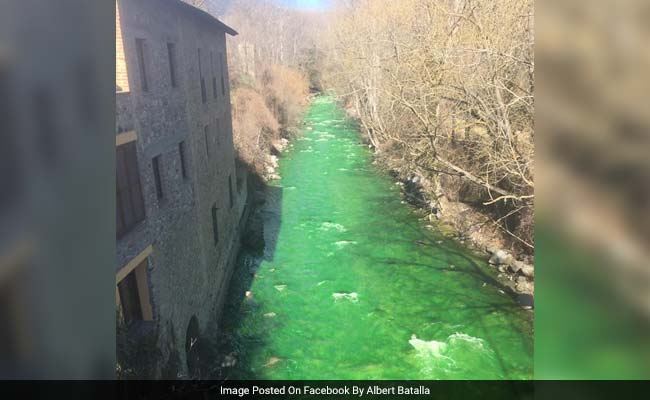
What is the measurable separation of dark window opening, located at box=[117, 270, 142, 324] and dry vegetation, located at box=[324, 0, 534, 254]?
220 inches


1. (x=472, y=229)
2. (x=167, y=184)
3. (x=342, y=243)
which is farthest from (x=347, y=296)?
(x=167, y=184)

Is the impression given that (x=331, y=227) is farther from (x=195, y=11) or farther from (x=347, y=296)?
(x=195, y=11)

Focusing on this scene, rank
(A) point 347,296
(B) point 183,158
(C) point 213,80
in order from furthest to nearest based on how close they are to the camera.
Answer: (C) point 213,80 → (A) point 347,296 → (B) point 183,158

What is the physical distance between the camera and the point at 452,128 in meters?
14.3

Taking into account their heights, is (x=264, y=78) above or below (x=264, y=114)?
above

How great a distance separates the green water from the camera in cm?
926

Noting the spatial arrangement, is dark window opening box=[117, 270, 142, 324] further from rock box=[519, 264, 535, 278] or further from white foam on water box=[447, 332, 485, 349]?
rock box=[519, 264, 535, 278]

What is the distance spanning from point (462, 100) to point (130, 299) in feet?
29.9

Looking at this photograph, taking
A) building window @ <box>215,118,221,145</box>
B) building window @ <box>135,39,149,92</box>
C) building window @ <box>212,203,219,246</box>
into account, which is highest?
building window @ <box>135,39,149,92</box>

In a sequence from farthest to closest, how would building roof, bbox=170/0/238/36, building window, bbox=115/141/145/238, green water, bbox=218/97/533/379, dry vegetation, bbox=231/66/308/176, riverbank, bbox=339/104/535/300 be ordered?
dry vegetation, bbox=231/66/308/176 → riverbank, bbox=339/104/535/300 → green water, bbox=218/97/533/379 → building roof, bbox=170/0/238/36 → building window, bbox=115/141/145/238

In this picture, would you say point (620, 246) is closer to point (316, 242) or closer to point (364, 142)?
point (316, 242)

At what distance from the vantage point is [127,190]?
5.86m

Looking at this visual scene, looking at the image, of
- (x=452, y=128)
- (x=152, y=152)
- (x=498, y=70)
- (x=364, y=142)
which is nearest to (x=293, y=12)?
(x=364, y=142)

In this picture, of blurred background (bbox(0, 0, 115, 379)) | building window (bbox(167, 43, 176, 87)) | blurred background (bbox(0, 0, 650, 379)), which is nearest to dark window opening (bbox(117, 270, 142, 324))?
building window (bbox(167, 43, 176, 87))
